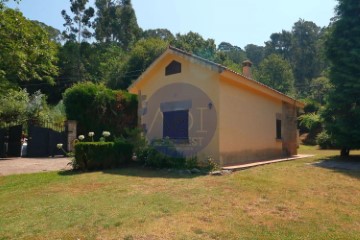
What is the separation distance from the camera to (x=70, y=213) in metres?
6.00

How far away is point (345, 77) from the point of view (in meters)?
15.1

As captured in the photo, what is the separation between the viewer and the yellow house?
40.0 feet

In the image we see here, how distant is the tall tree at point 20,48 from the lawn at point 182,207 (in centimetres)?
399

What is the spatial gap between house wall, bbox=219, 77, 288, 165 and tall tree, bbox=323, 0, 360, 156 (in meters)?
2.71

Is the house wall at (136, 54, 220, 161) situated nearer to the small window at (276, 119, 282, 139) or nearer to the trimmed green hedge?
the trimmed green hedge

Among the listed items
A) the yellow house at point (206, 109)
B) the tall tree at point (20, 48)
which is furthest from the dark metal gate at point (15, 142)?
the yellow house at point (206, 109)

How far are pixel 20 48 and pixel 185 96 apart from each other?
6430 millimetres

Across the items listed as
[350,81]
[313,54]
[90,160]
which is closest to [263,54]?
[313,54]

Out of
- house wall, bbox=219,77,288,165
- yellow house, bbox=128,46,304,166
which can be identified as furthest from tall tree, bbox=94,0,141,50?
house wall, bbox=219,77,288,165

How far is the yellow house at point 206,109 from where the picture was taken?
12.2 meters

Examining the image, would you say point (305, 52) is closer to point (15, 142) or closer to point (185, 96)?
point (185, 96)

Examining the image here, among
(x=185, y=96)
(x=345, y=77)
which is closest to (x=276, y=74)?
(x=345, y=77)

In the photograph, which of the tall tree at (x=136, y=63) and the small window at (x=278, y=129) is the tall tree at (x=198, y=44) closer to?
the tall tree at (x=136, y=63)

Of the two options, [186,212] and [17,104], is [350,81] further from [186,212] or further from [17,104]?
[17,104]
